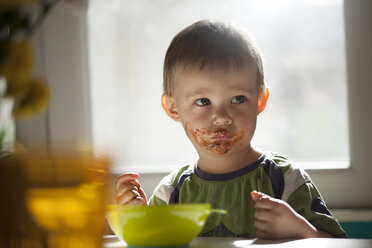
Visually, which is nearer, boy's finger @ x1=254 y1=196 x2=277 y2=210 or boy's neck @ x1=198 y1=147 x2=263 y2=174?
boy's finger @ x1=254 y1=196 x2=277 y2=210

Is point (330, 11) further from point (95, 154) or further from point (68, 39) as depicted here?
point (95, 154)

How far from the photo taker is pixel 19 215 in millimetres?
509

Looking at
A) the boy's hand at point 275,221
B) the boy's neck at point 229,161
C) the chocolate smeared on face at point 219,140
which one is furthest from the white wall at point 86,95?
the boy's hand at point 275,221

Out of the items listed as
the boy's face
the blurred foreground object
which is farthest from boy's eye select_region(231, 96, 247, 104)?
the blurred foreground object

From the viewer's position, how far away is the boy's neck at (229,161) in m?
1.20

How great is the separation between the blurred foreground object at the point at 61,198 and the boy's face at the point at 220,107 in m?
0.56

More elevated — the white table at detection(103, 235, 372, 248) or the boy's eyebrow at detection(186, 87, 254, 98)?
the boy's eyebrow at detection(186, 87, 254, 98)

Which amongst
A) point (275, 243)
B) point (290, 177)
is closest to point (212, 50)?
point (290, 177)

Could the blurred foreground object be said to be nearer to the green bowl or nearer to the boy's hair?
the green bowl

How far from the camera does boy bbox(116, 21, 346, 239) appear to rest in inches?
42.6

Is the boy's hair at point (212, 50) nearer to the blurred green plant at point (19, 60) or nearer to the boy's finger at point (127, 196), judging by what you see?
the boy's finger at point (127, 196)

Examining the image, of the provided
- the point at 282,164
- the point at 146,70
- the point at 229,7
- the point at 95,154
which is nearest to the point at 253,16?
the point at 229,7

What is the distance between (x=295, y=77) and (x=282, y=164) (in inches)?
15.3

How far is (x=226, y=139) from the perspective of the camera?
1116mm
